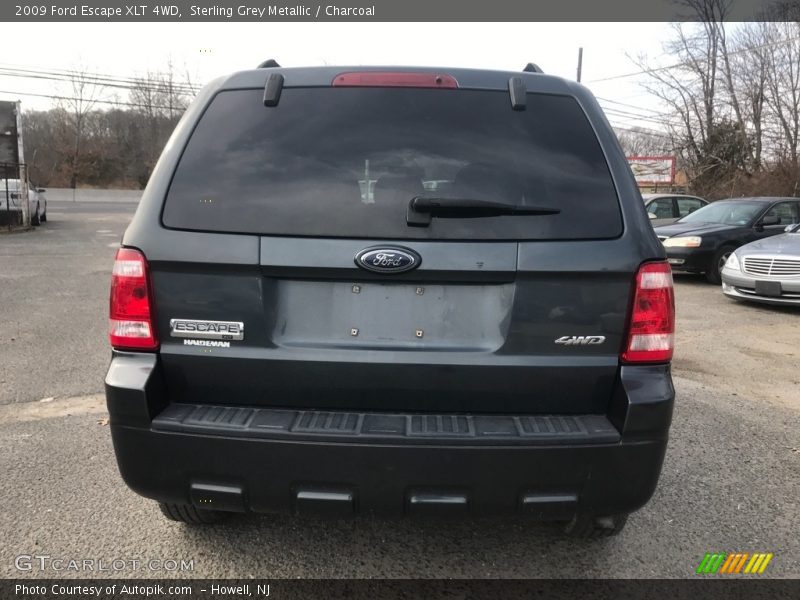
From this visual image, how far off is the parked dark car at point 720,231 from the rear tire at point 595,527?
29.5ft

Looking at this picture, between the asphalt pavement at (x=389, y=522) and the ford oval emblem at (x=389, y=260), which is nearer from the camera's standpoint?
the ford oval emblem at (x=389, y=260)

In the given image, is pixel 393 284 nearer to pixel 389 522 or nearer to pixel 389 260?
pixel 389 260

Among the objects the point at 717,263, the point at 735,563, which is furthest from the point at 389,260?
the point at 717,263

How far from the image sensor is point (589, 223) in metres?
2.09

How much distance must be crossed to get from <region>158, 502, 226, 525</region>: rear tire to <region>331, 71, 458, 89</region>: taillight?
189 centimetres

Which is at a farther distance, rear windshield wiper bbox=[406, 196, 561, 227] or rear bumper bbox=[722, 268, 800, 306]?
rear bumper bbox=[722, 268, 800, 306]

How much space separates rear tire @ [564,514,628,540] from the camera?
2.52m

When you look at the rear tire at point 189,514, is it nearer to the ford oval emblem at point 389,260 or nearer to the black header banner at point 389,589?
the black header banner at point 389,589

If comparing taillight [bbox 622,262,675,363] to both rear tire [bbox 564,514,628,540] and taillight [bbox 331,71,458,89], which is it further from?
taillight [bbox 331,71,458,89]

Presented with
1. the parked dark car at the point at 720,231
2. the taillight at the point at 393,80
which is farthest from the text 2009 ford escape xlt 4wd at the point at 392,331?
the parked dark car at the point at 720,231

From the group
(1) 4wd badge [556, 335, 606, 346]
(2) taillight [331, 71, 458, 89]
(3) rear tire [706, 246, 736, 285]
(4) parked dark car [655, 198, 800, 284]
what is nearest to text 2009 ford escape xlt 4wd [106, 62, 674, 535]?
(1) 4wd badge [556, 335, 606, 346]

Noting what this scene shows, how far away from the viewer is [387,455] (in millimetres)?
1978

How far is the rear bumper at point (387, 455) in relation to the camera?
1983mm

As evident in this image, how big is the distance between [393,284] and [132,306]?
939 mm
